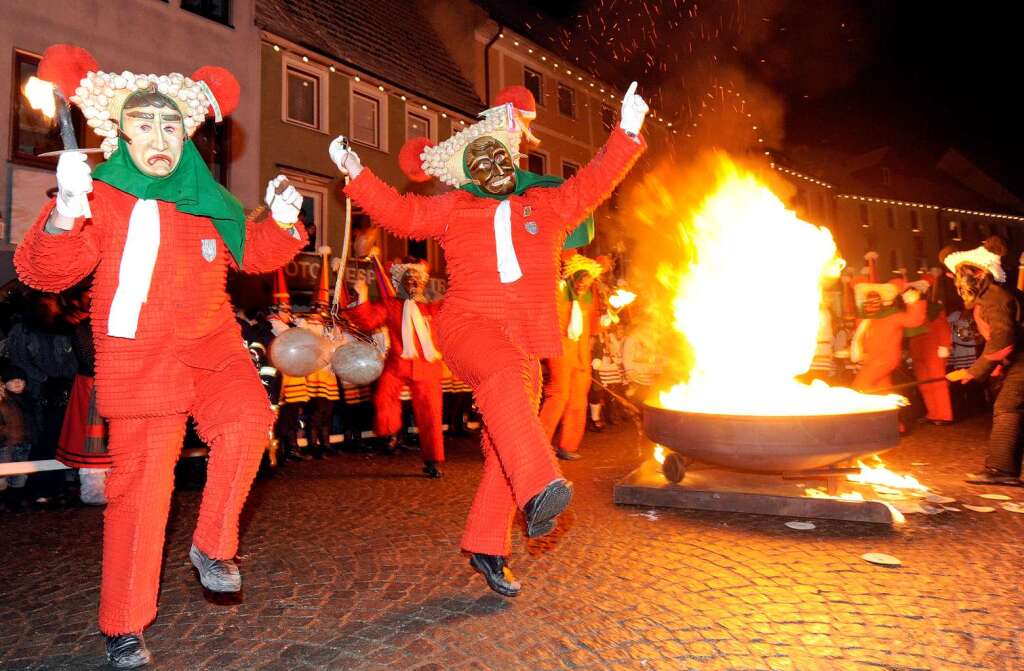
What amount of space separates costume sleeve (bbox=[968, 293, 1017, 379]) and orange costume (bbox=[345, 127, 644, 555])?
4.89 m

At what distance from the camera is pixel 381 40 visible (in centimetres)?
1983

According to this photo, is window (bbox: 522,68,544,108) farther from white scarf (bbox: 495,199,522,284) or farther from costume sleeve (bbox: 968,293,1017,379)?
white scarf (bbox: 495,199,522,284)

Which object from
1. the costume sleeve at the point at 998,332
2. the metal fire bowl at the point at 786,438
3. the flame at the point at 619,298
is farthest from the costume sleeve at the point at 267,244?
the flame at the point at 619,298

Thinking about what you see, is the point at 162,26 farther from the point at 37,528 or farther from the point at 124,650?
the point at 124,650

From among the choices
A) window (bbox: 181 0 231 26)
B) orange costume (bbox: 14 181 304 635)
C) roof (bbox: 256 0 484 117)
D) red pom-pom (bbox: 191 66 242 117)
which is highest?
roof (bbox: 256 0 484 117)

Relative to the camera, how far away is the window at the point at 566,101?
26.5 meters

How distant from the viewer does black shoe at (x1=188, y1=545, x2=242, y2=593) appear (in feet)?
9.90

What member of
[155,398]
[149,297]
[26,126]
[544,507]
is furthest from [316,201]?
[544,507]

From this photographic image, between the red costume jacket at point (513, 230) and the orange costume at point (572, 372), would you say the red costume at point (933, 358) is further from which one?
the red costume jacket at point (513, 230)

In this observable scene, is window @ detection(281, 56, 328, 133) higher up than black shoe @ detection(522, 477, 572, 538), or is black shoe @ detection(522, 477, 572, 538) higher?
window @ detection(281, 56, 328, 133)

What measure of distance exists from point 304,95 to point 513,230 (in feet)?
51.5

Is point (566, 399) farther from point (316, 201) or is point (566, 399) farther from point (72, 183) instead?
point (316, 201)

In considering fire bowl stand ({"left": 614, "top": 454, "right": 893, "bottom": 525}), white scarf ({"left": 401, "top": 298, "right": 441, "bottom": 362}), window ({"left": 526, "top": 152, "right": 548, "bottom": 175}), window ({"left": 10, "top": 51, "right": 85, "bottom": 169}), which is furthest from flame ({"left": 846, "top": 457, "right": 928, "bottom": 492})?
window ({"left": 526, "top": 152, "right": 548, "bottom": 175})

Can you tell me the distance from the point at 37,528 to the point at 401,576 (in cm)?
344
